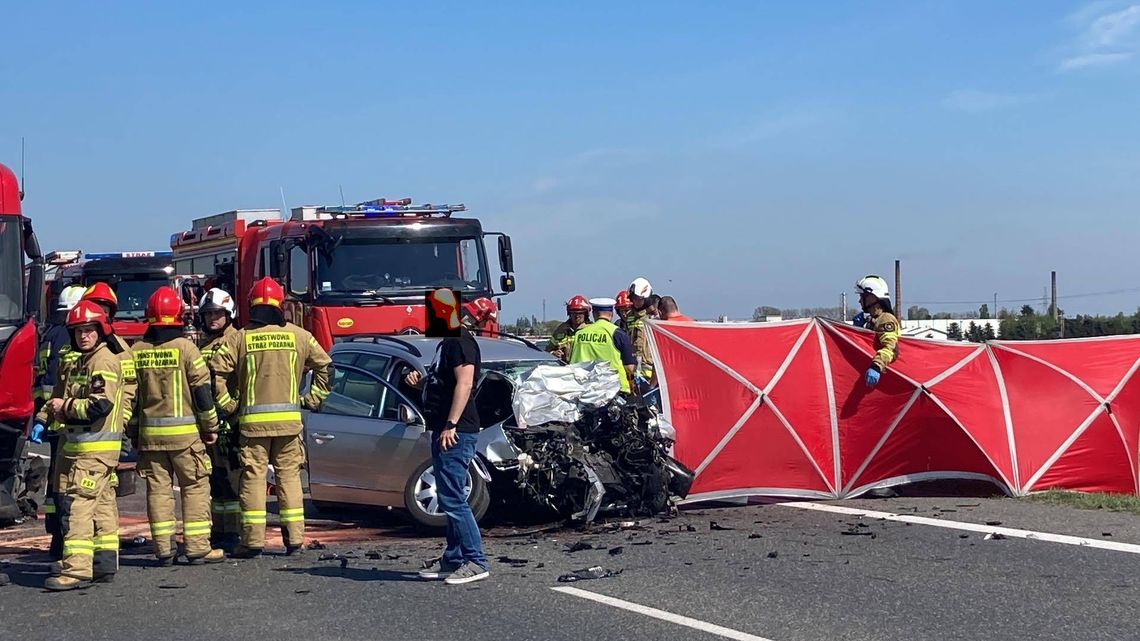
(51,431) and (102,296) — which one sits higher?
(102,296)

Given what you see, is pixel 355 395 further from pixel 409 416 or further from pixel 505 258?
pixel 505 258

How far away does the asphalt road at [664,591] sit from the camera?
6.92 meters

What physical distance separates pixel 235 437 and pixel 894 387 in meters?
5.76

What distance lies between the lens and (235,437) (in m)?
9.43

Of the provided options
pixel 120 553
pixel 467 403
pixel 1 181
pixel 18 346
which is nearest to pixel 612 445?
pixel 467 403

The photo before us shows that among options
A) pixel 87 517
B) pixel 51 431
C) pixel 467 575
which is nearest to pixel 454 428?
pixel 467 575

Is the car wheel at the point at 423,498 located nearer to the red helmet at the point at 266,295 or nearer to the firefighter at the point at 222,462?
the firefighter at the point at 222,462

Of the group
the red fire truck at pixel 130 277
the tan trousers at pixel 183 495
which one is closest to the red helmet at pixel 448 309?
the tan trousers at pixel 183 495

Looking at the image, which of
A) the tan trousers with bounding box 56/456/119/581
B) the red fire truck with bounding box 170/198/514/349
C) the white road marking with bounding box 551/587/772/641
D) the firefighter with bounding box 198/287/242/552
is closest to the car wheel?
the firefighter with bounding box 198/287/242/552

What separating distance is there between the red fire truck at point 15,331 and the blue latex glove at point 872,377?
23.3 ft

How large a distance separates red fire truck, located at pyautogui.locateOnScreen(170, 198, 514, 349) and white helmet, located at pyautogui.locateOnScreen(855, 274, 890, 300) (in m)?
4.36

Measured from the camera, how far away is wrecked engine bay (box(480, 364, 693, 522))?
10.0m

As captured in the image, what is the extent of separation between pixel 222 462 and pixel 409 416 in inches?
60.8

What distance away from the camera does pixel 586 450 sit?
1029 cm
